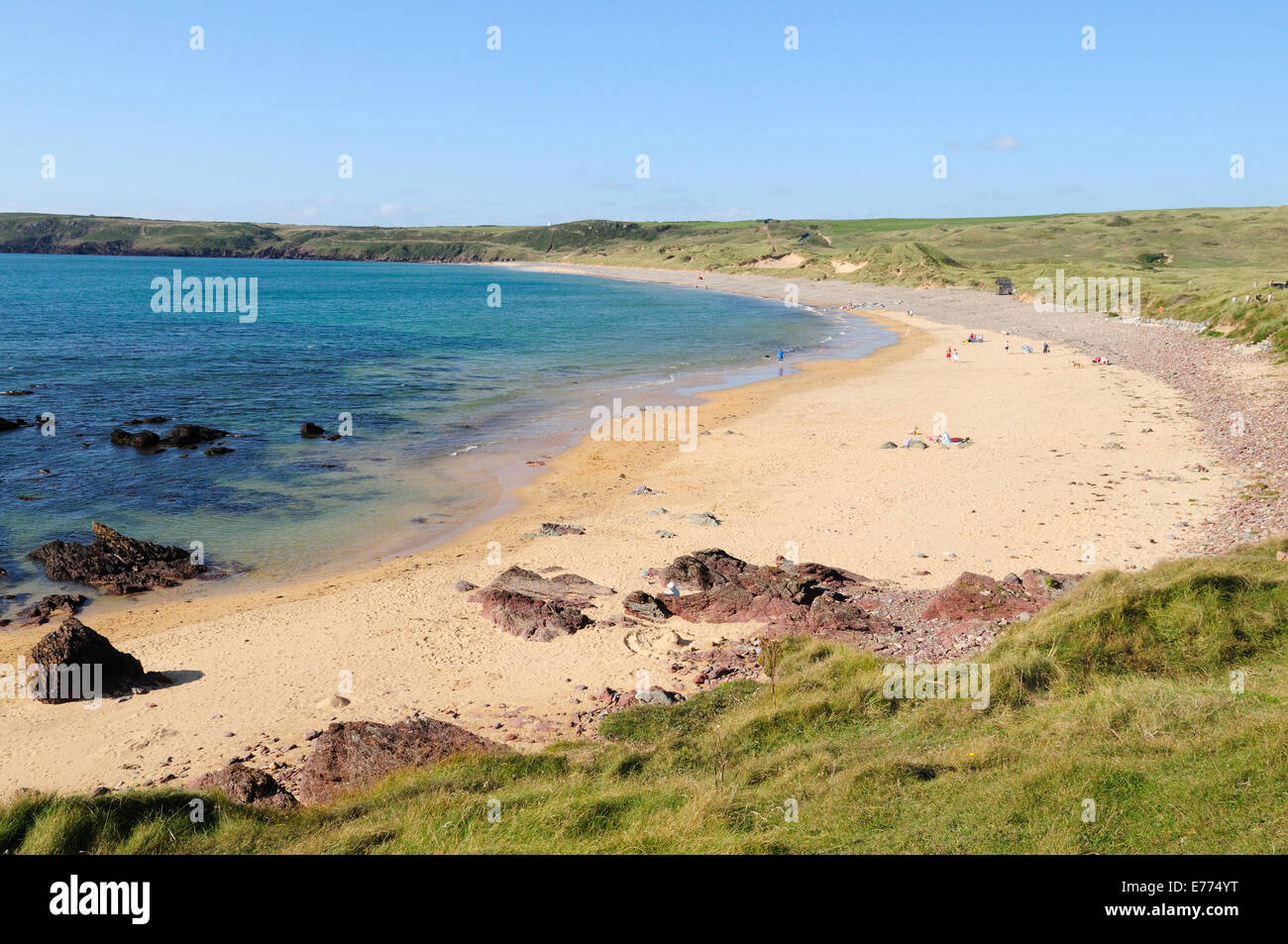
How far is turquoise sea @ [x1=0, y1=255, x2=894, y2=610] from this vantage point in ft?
71.2

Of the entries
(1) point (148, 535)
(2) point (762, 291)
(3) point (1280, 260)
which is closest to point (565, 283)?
(2) point (762, 291)

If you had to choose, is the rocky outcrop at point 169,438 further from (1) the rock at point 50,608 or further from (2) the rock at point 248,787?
(2) the rock at point 248,787

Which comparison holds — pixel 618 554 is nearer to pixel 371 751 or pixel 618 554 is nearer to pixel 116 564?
pixel 371 751

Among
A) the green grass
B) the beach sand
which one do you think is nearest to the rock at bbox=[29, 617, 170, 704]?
the beach sand

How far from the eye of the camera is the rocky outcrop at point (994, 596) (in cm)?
1352

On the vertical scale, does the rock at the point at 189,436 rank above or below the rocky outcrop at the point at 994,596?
above

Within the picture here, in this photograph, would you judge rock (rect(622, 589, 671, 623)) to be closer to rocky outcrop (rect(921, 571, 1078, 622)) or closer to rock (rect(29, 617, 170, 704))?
rocky outcrop (rect(921, 571, 1078, 622))

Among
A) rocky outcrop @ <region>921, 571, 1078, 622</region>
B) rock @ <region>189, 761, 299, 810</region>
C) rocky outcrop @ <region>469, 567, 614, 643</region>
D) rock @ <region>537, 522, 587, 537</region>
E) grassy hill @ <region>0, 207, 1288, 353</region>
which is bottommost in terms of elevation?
rock @ <region>189, 761, 299, 810</region>

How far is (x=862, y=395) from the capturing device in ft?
124

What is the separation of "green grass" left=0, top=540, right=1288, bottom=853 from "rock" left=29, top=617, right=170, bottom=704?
17.1 ft

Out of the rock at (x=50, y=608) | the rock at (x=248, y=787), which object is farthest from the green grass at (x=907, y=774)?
the rock at (x=50, y=608)

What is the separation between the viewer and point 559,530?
2012cm

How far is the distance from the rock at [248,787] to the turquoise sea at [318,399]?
9.02 metres

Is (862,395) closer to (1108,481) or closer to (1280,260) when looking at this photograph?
(1108,481)
